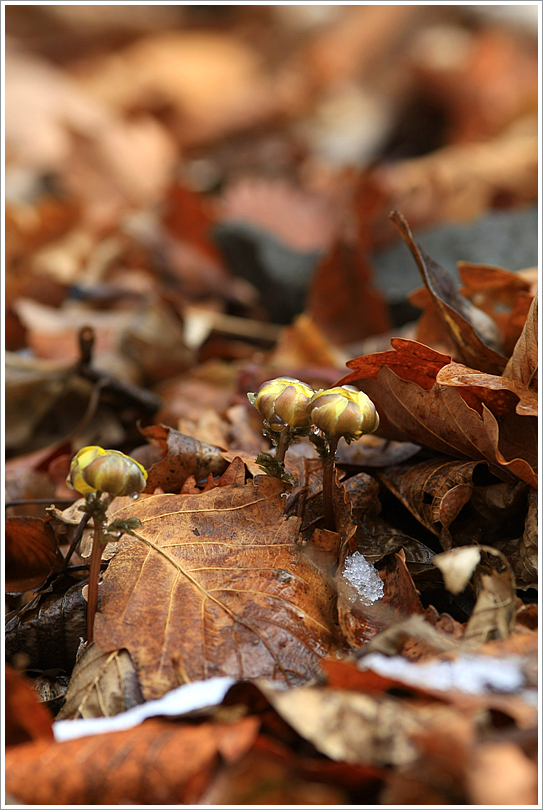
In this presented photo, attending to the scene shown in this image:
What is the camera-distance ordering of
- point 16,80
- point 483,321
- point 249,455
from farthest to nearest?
point 16,80
point 483,321
point 249,455

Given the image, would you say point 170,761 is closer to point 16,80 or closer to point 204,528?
point 204,528

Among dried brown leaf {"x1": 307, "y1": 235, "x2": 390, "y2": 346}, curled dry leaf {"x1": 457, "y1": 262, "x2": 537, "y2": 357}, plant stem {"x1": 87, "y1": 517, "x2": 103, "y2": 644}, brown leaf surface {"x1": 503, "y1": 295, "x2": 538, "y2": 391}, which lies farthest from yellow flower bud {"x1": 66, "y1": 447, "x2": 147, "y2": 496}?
dried brown leaf {"x1": 307, "y1": 235, "x2": 390, "y2": 346}

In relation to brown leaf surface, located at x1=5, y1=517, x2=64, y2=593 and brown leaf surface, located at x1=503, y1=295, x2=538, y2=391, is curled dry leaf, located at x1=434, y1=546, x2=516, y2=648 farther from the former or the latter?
brown leaf surface, located at x1=5, y1=517, x2=64, y2=593

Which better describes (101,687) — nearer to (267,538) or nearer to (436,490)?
(267,538)

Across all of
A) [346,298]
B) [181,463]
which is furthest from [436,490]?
[346,298]

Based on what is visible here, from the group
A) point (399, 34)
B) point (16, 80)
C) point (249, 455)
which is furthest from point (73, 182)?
point (399, 34)

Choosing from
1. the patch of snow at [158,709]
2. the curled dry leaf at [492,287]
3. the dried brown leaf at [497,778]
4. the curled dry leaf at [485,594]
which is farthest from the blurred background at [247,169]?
the dried brown leaf at [497,778]
